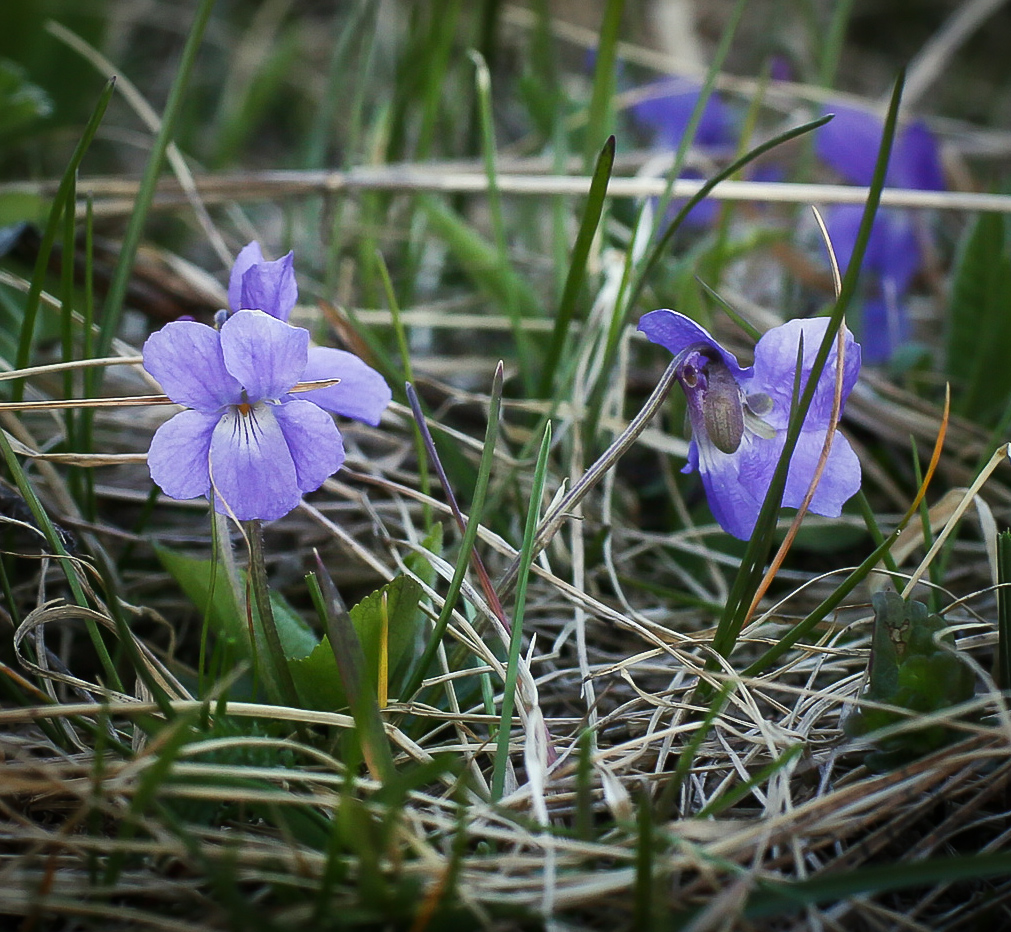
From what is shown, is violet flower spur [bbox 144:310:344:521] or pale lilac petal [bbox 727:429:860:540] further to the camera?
pale lilac petal [bbox 727:429:860:540]

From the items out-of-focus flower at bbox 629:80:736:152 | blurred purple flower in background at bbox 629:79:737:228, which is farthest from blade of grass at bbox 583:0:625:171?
out-of-focus flower at bbox 629:80:736:152

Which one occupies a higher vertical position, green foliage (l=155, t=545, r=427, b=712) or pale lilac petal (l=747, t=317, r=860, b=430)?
pale lilac petal (l=747, t=317, r=860, b=430)

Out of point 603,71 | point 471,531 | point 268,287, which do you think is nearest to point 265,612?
point 471,531

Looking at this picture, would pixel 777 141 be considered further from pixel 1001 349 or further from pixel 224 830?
pixel 224 830

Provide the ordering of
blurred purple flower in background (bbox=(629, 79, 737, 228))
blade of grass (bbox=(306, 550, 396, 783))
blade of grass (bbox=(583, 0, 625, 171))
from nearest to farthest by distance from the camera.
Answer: blade of grass (bbox=(306, 550, 396, 783))
blade of grass (bbox=(583, 0, 625, 171))
blurred purple flower in background (bbox=(629, 79, 737, 228))

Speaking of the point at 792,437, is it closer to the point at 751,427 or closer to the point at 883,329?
the point at 751,427

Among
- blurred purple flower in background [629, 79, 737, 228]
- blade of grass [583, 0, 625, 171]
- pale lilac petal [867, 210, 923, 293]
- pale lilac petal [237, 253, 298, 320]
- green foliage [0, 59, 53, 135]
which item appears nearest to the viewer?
pale lilac petal [237, 253, 298, 320]

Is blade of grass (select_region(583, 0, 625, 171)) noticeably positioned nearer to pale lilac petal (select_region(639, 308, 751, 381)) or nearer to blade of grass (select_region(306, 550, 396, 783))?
pale lilac petal (select_region(639, 308, 751, 381))
